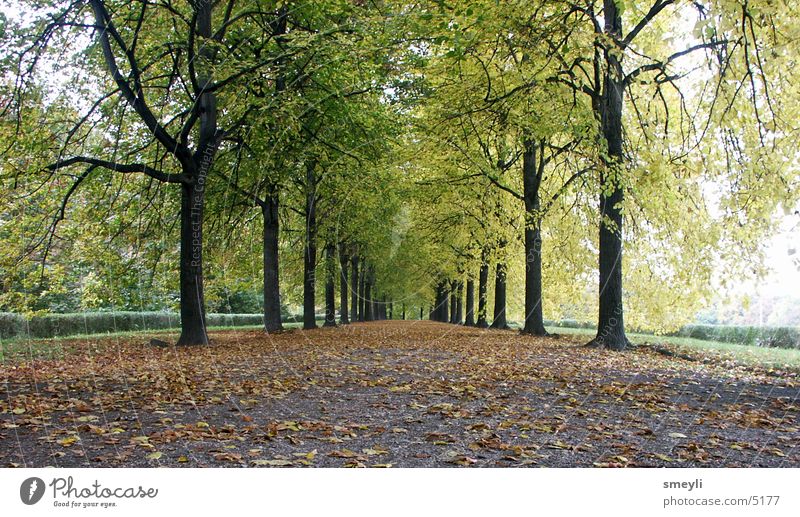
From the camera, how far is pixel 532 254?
718 inches

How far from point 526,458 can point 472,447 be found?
465 millimetres

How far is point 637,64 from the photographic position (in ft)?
42.8

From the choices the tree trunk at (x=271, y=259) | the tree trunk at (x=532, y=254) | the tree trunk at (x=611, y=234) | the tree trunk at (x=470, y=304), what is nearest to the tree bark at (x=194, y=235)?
the tree trunk at (x=271, y=259)

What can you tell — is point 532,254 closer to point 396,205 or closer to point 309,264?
point 396,205

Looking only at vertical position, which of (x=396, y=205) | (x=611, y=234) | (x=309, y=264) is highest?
(x=396, y=205)

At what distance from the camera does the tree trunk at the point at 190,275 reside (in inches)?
506

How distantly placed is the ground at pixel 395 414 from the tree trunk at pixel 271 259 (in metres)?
7.95

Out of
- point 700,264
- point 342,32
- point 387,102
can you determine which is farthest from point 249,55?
point 700,264

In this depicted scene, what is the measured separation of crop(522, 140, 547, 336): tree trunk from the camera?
18109 millimetres

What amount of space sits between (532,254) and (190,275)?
10.5m

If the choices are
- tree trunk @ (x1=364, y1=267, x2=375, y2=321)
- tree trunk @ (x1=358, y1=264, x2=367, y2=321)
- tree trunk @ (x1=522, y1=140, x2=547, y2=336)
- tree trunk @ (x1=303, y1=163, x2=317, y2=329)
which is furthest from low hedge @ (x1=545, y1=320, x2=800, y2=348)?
tree trunk @ (x1=364, y1=267, x2=375, y2=321)

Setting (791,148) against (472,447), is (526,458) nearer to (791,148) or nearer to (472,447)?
(472,447)

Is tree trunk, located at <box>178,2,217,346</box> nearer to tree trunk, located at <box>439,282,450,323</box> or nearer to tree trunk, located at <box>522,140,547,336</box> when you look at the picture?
tree trunk, located at <box>522,140,547,336</box>

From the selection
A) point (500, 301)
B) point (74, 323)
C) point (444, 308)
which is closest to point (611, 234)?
point (500, 301)
